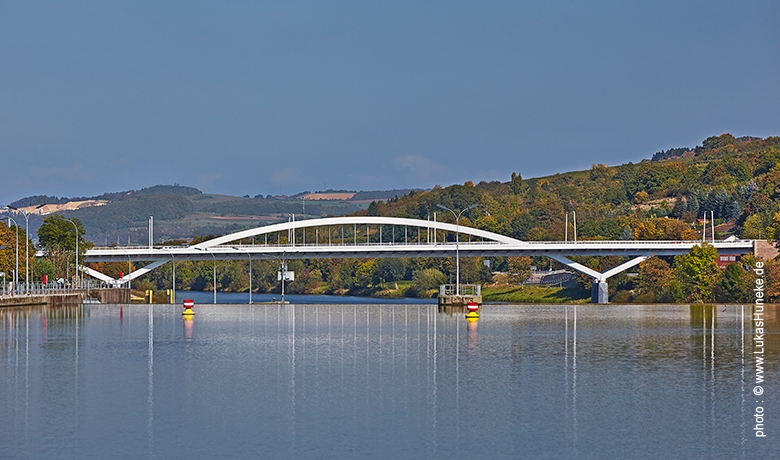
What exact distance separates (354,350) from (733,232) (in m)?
113

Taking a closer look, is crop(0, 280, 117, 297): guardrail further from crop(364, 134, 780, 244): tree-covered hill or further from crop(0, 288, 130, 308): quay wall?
crop(364, 134, 780, 244): tree-covered hill

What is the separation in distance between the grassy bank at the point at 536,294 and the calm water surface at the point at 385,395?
6455 cm

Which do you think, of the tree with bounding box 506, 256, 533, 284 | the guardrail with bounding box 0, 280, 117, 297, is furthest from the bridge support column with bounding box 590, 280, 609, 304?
the guardrail with bounding box 0, 280, 117, 297

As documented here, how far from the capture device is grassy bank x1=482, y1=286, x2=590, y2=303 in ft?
384

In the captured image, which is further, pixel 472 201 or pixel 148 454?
pixel 472 201

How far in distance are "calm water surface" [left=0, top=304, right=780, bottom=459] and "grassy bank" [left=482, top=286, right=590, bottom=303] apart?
64.6 m

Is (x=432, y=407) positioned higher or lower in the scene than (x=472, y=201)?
lower

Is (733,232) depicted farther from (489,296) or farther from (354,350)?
(354,350)

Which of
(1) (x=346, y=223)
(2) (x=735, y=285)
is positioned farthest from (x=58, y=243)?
(2) (x=735, y=285)

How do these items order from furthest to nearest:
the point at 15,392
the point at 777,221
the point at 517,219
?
the point at 517,219, the point at 777,221, the point at 15,392

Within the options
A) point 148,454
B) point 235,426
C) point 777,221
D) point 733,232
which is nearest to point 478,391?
point 235,426

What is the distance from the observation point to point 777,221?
102438mm

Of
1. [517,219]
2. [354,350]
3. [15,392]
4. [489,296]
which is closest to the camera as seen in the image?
[15,392]

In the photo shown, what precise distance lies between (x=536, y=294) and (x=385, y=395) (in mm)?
94189
